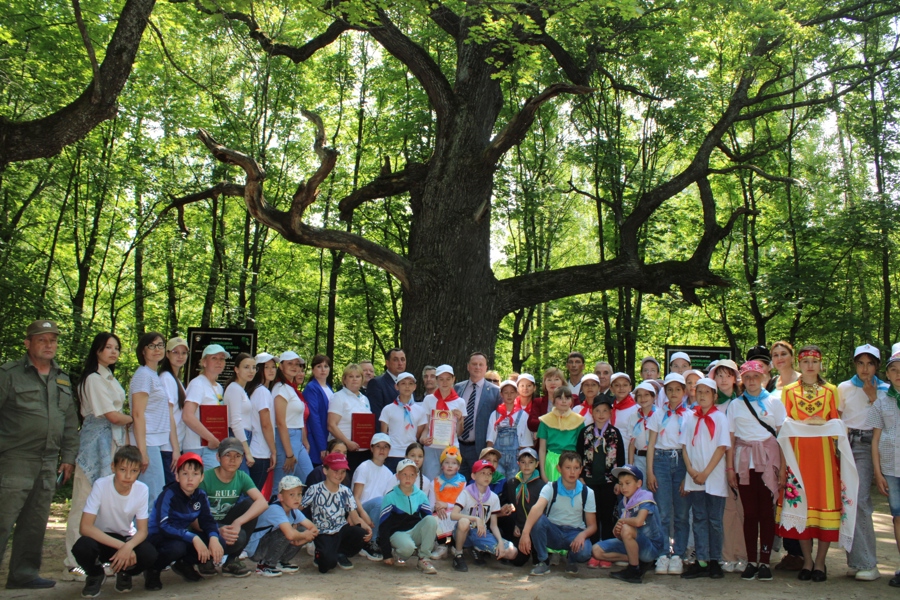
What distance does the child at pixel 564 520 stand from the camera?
→ 19.1ft

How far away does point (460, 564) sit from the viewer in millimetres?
5820

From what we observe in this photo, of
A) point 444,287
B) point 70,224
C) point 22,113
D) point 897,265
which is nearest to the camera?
point 444,287

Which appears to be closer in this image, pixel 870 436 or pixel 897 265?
pixel 870 436

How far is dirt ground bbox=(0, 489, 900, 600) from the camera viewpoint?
4.80 meters

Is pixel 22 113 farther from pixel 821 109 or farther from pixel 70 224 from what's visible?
pixel 821 109

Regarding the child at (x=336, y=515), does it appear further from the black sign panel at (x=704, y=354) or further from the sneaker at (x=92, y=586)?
the black sign panel at (x=704, y=354)

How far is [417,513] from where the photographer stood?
5.96 m

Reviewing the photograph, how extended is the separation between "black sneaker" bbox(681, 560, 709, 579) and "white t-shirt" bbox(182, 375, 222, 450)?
13.8ft

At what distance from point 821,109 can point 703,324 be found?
25.3 ft

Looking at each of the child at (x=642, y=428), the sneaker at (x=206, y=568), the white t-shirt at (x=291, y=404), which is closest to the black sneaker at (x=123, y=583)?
the sneaker at (x=206, y=568)

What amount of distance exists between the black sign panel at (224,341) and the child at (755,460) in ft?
22.7

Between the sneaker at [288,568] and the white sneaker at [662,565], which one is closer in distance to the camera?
the sneaker at [288,568]

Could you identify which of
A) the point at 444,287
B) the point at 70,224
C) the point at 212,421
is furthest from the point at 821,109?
the point at 70,224

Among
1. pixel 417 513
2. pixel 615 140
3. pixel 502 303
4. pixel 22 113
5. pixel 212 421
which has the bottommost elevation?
pixel 417 513
